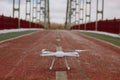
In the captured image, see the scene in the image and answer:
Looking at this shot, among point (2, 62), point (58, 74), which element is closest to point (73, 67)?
point (58, 74)

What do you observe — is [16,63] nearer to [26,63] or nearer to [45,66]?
[26,63]

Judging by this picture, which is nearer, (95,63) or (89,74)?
(89,74)

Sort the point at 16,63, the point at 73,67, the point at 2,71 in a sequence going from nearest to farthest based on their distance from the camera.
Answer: the point at 2,71 < the point at 73,67 < the point at 16,63

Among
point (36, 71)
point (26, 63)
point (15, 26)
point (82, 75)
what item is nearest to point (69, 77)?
point (82, 75)

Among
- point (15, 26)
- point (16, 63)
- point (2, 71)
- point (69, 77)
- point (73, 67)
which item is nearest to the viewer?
point (69, 77)

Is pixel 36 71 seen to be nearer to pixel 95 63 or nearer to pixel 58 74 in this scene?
pixel 58 74

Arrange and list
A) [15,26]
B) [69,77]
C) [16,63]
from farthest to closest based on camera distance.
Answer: [15,26]
[16,63]
[69,77]

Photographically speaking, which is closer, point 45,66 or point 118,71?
point 118,71
